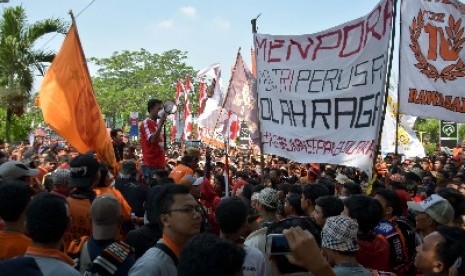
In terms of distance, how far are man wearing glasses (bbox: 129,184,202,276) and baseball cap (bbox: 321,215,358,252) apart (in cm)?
77

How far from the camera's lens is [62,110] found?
7477 mm

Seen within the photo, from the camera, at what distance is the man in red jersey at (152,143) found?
927 cm

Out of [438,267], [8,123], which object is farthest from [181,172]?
[8,123]

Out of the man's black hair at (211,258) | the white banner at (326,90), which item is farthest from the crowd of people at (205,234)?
the white banner at (326,90)

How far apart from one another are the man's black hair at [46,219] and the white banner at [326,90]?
4070 mm

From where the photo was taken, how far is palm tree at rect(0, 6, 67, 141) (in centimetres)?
2306

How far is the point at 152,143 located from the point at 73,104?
80.3 inches

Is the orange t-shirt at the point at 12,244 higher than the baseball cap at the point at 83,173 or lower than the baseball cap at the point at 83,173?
→ lower

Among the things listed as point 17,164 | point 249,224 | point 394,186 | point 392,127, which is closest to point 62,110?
point 17,164

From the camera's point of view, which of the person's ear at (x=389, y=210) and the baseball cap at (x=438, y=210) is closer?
the baseball cap at (x=438, y=210)

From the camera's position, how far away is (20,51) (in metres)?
23.5

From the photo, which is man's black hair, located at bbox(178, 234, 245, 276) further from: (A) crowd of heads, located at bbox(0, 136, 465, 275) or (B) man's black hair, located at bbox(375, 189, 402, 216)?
(B) man's black hair, located at bbox(375, 189, 402, 216)

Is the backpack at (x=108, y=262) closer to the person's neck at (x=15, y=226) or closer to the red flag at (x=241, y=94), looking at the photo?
the person's neck at (x=15, y=226)

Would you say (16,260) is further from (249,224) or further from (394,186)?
(394,186)
